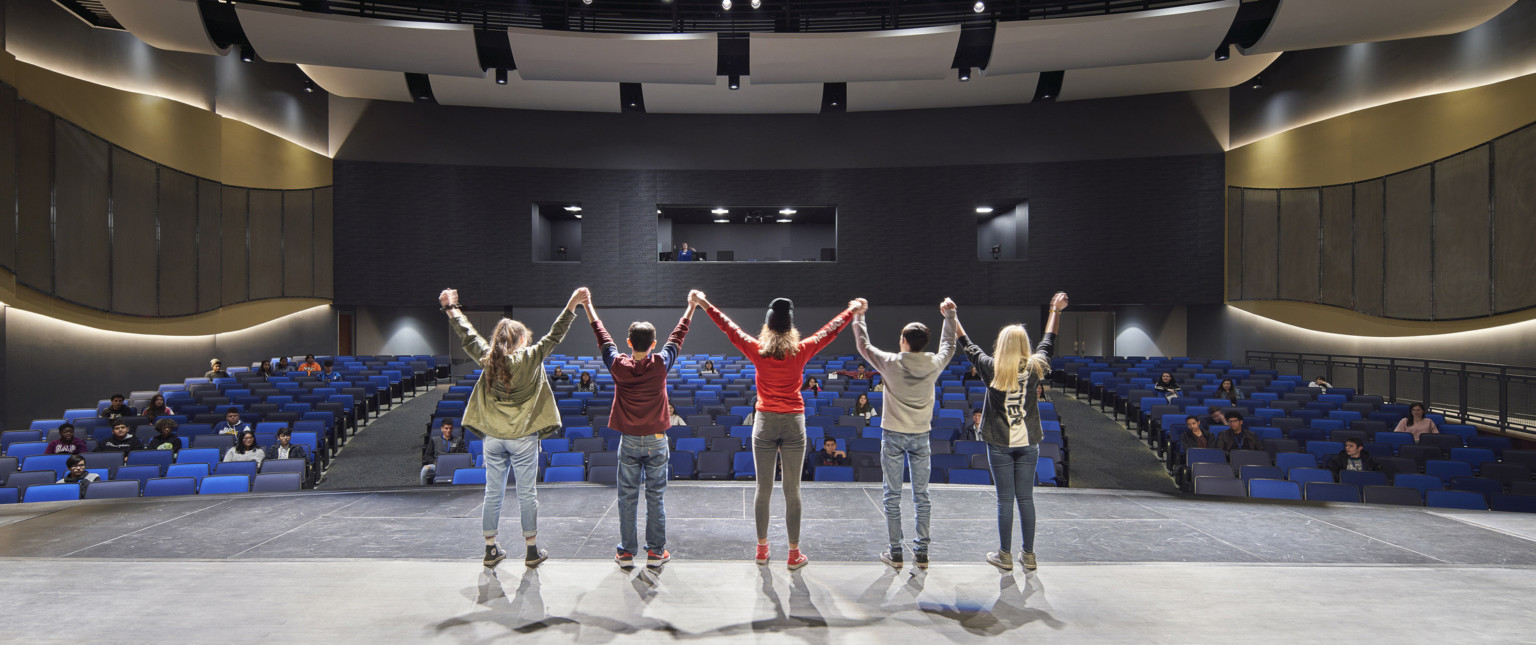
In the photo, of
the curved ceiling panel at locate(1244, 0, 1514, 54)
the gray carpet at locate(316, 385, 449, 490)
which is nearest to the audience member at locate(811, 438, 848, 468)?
the gray carpet at locate(316, 385, 449, 490)

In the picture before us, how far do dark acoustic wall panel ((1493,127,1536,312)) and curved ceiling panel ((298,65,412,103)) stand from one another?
22256mm

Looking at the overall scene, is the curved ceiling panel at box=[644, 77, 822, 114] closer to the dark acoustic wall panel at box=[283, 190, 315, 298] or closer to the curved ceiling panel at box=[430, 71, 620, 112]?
the curved ceiling panel at box=[430, 71, 620, 112]

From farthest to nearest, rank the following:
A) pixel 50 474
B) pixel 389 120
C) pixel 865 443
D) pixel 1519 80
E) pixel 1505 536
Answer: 1. pixel 389 120
2. pixel 1519 80
3. pixel 865 443
4. pixel 50 474
5. pixel 1505 536

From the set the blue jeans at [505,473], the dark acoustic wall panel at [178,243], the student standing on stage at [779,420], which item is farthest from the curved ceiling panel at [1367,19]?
the dark acoustic wall panel at [178,243]

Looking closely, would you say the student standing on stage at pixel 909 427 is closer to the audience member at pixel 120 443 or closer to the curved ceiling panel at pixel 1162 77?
the audience member at pixel 120 443

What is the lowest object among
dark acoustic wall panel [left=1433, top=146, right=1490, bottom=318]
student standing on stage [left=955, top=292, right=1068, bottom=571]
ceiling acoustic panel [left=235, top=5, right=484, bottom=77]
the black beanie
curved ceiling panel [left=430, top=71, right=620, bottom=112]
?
→ student standing on stage [left=955, top=292, right=1068, bottom=571]

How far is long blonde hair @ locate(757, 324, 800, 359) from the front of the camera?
359 centimetres

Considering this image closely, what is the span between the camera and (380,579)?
347 centimetres

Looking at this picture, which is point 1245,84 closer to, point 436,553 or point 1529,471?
point 1529,471

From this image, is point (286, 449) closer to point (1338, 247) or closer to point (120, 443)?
point (120, 443)

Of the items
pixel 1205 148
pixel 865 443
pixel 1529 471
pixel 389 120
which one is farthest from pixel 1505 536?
pixel 389 120

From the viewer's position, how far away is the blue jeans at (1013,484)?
142 inches

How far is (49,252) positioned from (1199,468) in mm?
16802

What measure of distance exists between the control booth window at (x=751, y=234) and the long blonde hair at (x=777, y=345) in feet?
54.9
